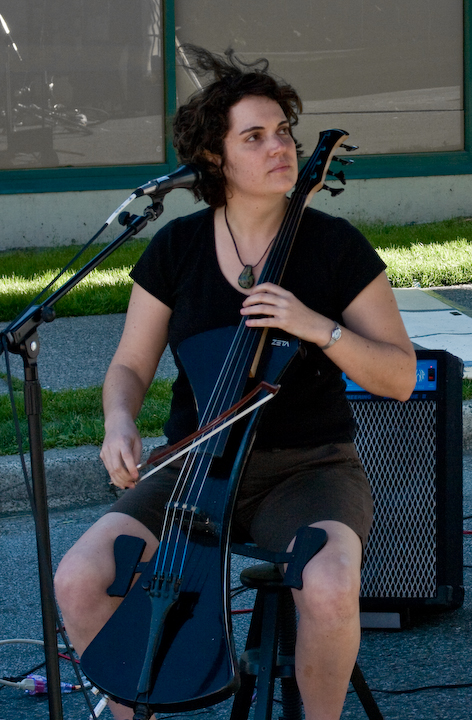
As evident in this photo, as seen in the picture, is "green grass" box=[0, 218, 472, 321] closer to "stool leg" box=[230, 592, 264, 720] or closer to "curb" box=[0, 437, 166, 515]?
"curb" box=[0, 437, 166, 515]

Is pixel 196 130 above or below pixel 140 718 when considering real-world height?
above

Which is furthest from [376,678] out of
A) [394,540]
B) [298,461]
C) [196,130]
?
[196,130]

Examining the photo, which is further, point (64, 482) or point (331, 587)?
point (64, 482)

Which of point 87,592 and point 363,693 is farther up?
point 87,592

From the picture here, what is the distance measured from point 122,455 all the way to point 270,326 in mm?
470

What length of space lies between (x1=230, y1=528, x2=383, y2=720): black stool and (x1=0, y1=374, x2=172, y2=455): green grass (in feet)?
7.22

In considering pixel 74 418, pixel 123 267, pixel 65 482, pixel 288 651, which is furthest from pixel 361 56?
pixel 288 651

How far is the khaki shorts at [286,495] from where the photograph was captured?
2152 mm

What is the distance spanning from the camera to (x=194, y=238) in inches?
101

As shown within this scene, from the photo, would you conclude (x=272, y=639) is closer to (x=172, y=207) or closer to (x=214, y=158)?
(x=214, y=158)

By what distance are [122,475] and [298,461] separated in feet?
1.49

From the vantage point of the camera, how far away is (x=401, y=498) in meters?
2.91

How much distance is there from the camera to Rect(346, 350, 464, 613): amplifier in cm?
289

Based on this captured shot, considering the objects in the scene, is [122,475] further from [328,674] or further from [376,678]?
[376,678]
